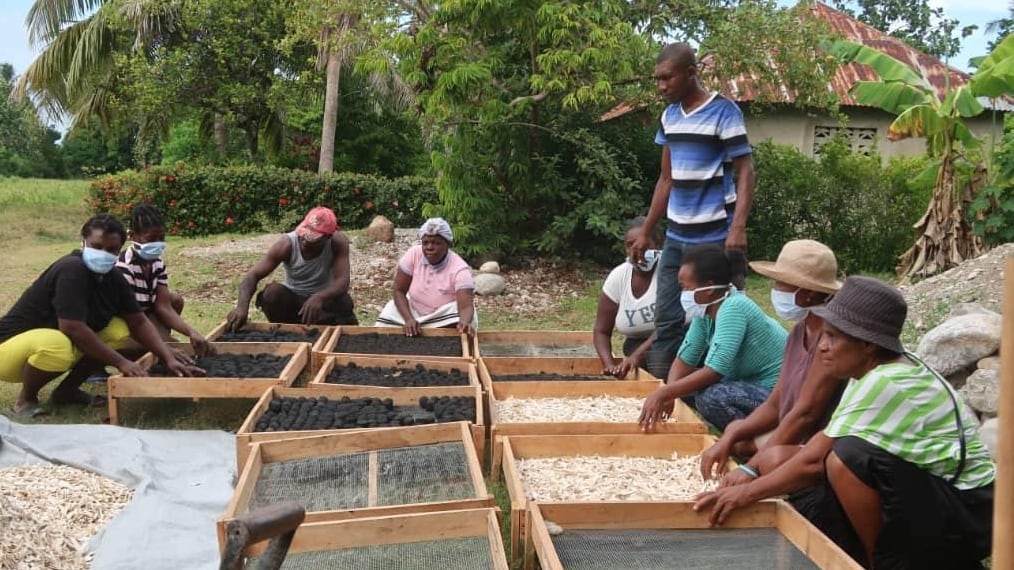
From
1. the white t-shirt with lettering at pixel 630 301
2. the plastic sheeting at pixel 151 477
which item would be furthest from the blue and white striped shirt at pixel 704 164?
the plastic sheeting at pixel 151 477

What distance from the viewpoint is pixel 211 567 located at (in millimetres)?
2389

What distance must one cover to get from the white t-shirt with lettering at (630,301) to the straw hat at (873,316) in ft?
6.51

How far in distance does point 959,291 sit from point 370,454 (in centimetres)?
497

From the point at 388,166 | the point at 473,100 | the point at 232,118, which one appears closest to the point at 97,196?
the point at 232,118

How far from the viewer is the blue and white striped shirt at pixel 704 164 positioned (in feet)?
11.5

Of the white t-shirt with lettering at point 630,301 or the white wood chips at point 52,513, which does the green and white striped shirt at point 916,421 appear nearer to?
the white t-shirt with lettering at point 630,301

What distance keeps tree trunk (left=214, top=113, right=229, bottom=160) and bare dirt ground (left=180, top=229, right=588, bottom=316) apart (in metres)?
6.11

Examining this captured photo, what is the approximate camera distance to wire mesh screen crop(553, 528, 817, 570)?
209cm

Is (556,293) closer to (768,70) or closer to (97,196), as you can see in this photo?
(768,70)

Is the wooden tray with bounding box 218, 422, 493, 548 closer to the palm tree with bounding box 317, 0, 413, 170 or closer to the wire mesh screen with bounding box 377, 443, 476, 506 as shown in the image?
the wire mesh screen with bounding box 377, 443, 476, 506

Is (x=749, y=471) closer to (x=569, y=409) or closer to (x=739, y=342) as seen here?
(x=739, y=342)

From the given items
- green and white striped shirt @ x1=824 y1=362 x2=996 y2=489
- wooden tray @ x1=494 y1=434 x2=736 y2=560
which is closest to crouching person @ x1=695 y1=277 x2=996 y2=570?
green and white striped shirt @ x1=824 y1=362 x2=996 y2=489

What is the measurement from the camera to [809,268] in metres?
2.58

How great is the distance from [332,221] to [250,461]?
2428mm
